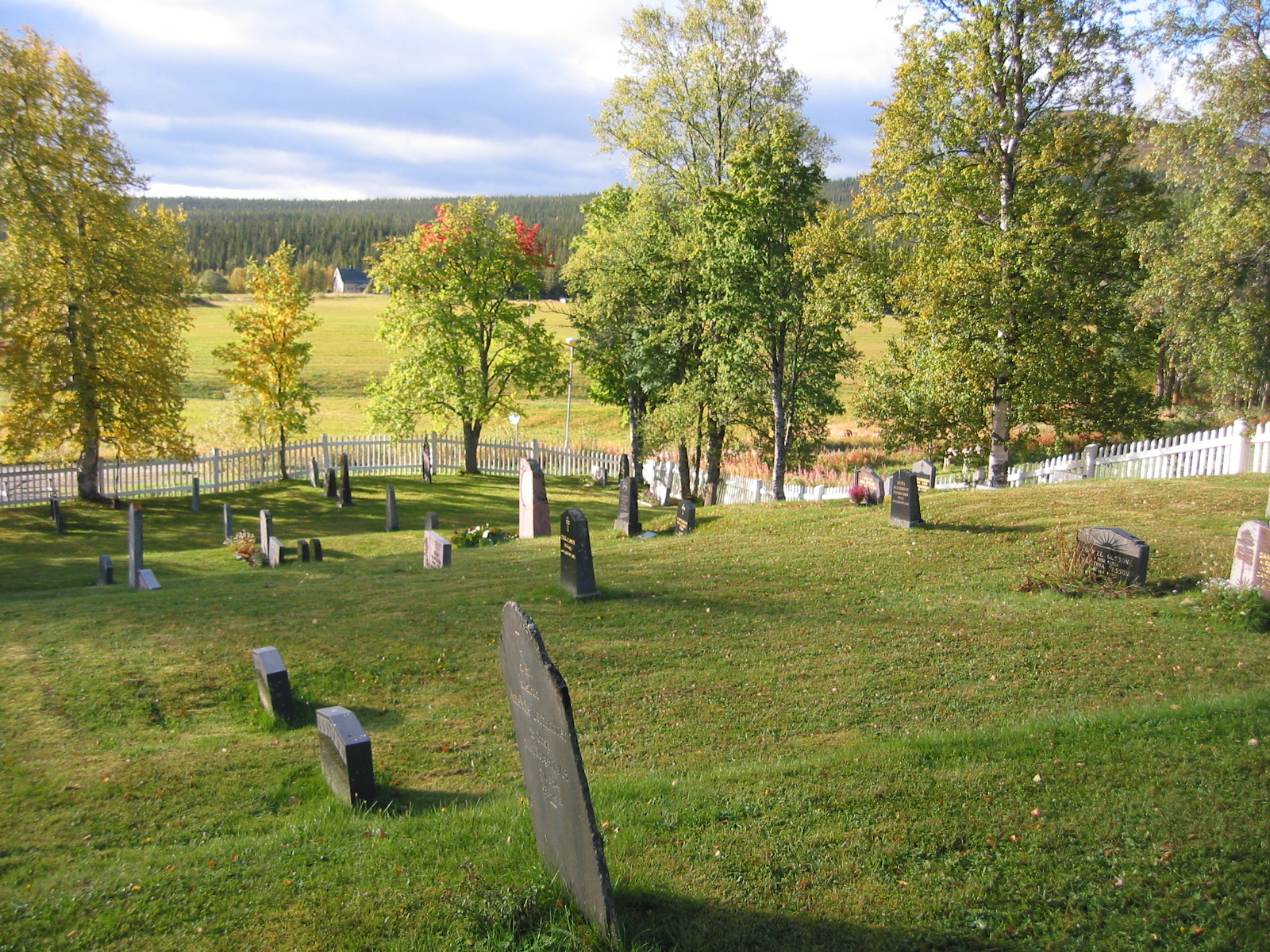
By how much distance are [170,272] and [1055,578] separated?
24.8 meters

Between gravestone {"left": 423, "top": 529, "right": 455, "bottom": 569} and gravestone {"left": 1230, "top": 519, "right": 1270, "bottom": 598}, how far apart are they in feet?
37.9

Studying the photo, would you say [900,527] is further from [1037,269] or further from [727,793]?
[727,793]

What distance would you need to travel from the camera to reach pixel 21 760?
6883 millimetres

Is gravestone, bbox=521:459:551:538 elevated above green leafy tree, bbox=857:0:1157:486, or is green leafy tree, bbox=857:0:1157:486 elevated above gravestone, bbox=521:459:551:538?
green leafy tree, bbox=857:0:1157:486

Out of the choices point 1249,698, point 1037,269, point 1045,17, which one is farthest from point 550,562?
point 1045,17

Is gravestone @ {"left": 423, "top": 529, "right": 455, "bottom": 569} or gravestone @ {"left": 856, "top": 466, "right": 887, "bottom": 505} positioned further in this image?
gravestone @ {"left": 856, "top": 466, "right": 887, "bottom": 505}

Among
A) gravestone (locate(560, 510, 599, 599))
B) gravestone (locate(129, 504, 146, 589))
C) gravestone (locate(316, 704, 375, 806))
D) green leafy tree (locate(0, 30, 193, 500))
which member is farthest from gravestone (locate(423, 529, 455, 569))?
green leafy tree (locate(0, 30, 193, 500))

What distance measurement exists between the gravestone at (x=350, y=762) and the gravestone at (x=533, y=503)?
1287 centimetres

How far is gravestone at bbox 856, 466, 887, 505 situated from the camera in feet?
60.4

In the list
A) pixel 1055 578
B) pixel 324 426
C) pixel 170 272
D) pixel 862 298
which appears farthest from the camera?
pixel 324 426

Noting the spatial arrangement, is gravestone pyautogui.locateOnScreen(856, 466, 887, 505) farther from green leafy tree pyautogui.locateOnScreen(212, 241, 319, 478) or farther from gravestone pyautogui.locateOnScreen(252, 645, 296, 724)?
green leafy tree pyautogui.locateOnScreen(212, 241, 319, 478)

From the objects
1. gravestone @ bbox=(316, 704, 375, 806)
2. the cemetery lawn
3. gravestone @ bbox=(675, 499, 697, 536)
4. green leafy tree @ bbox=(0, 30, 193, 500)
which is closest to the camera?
the cemetery lawn

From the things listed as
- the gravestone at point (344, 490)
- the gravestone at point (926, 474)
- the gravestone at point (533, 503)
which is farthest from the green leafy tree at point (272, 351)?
the gravestone at point (926, 474)

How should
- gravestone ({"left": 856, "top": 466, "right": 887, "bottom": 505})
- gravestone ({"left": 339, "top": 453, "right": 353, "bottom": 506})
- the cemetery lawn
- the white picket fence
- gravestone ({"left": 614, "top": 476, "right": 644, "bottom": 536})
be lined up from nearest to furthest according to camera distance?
the cemetery lawn < gravestone ({"left": 614, "top": 476, "right": 644, "bottom": 536}) < gravestone ({"left": 856, "top": 466, "right": 887, "bottom": 505}) < the white picket fence < gravestone ({"left": 339, "top": 453, "right": 353, "bottom": 506})
